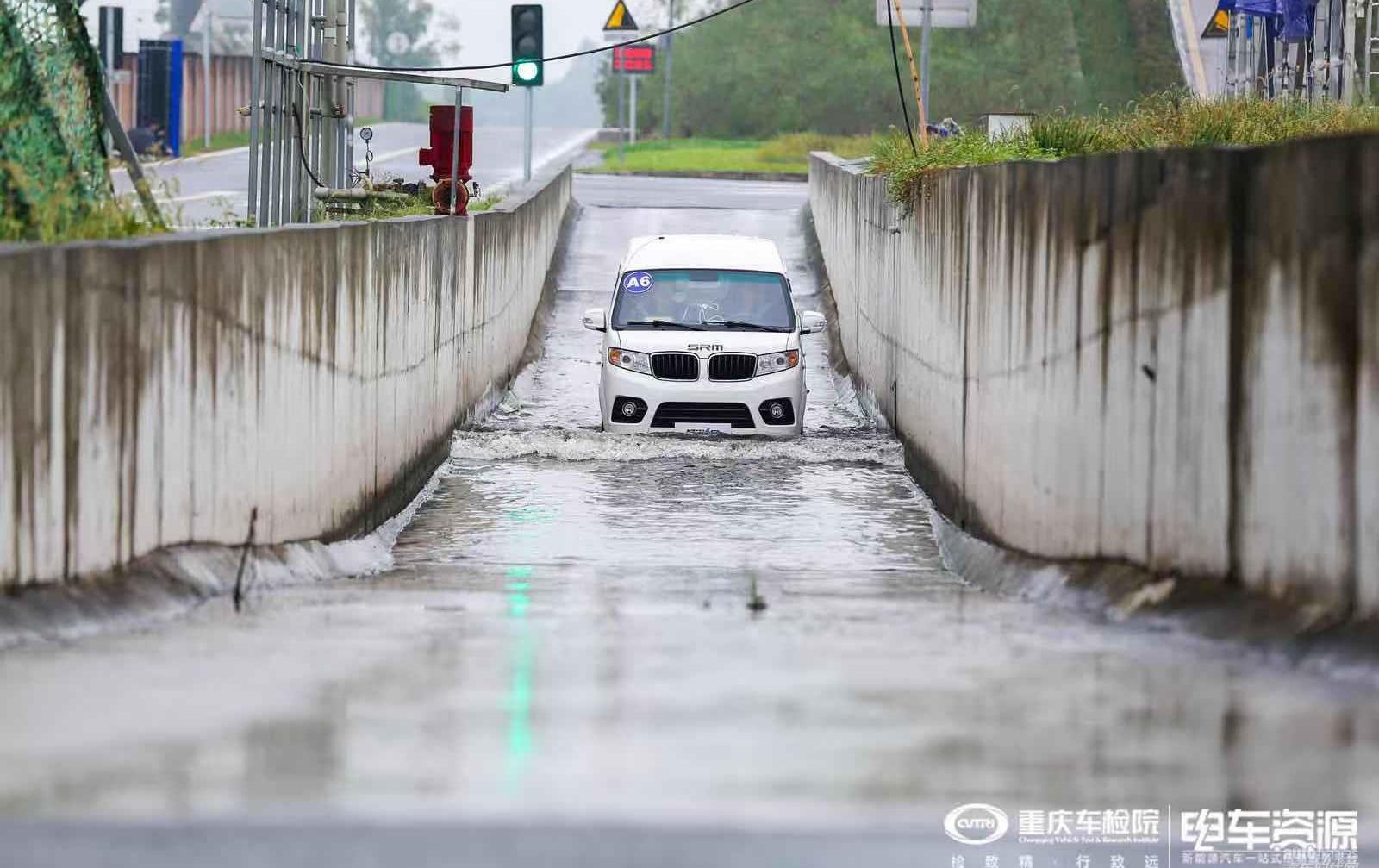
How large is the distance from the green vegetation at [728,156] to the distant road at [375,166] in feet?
Result: 8.32

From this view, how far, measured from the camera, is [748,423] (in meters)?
19.6

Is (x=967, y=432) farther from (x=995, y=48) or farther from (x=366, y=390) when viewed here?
(x=995, y=48)

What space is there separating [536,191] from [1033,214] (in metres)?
18.3

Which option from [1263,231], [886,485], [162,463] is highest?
[1263,231]

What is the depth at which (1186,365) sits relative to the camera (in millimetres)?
9195

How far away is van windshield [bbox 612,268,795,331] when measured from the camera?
793 inches

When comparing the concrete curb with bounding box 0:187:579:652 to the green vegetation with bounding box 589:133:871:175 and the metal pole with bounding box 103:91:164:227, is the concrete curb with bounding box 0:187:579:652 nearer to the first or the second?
the metal pole with bounding box 103:91:164:227

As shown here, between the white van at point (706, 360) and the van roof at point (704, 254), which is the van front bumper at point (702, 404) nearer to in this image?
the white van at point (706, 360)

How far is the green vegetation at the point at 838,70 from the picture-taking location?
8644 cm

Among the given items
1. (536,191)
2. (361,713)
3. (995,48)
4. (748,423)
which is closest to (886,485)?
(748,423)

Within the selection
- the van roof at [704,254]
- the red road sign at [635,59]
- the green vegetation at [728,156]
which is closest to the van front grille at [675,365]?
the van roof at [704,254]

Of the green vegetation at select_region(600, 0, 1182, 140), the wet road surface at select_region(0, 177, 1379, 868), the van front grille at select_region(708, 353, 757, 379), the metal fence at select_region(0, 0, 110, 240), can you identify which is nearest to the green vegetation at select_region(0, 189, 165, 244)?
the metal fence at select_region(0, 0, 110, 240)

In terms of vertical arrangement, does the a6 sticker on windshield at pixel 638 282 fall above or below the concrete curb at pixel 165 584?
above

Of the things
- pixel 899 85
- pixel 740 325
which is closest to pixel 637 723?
pixel 899 85
